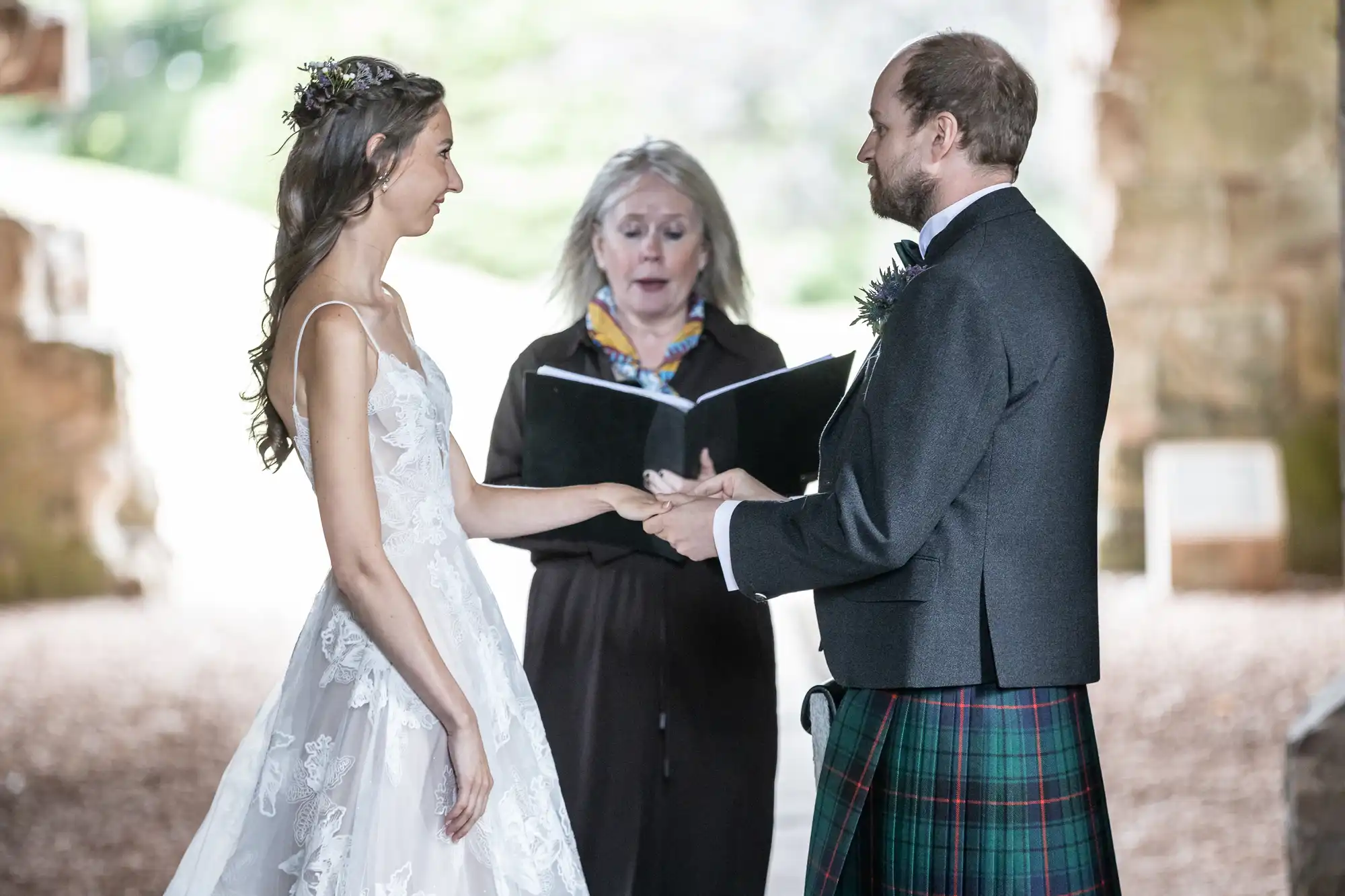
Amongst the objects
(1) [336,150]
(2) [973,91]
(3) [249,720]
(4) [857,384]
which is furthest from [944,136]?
(3) [249,720]

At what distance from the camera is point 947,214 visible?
6.24 ft

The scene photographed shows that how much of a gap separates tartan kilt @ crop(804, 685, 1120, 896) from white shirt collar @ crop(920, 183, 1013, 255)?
603 millimetres

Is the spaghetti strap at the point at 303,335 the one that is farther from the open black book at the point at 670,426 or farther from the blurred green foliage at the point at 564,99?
the blurred green foliage at the point at 564,99

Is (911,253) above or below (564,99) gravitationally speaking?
below

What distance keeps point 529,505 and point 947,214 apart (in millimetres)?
847

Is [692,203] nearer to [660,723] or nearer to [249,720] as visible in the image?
[660,723]

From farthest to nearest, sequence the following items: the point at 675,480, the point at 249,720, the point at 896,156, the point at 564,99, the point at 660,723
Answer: the point at 564,99 < the point at 249,720 < the point at 660,723 < the point at 675,480 < the point at 896,156

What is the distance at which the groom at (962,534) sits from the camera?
178 centimetres

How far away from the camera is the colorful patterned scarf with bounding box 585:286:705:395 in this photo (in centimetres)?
285

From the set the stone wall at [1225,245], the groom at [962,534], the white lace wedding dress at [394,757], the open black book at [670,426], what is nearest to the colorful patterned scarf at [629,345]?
the open black book at [670,426]

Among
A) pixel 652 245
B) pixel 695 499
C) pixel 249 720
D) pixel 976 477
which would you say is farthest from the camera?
pixel 249 720

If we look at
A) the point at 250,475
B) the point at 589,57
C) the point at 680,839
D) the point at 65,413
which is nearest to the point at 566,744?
the point at 680,839

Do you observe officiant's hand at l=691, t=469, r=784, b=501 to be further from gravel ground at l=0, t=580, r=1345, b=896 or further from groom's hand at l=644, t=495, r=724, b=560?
gravel ground at l=0, t=580, r=1345, b=896

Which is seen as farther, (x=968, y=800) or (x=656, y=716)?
(x=656, y=716)
